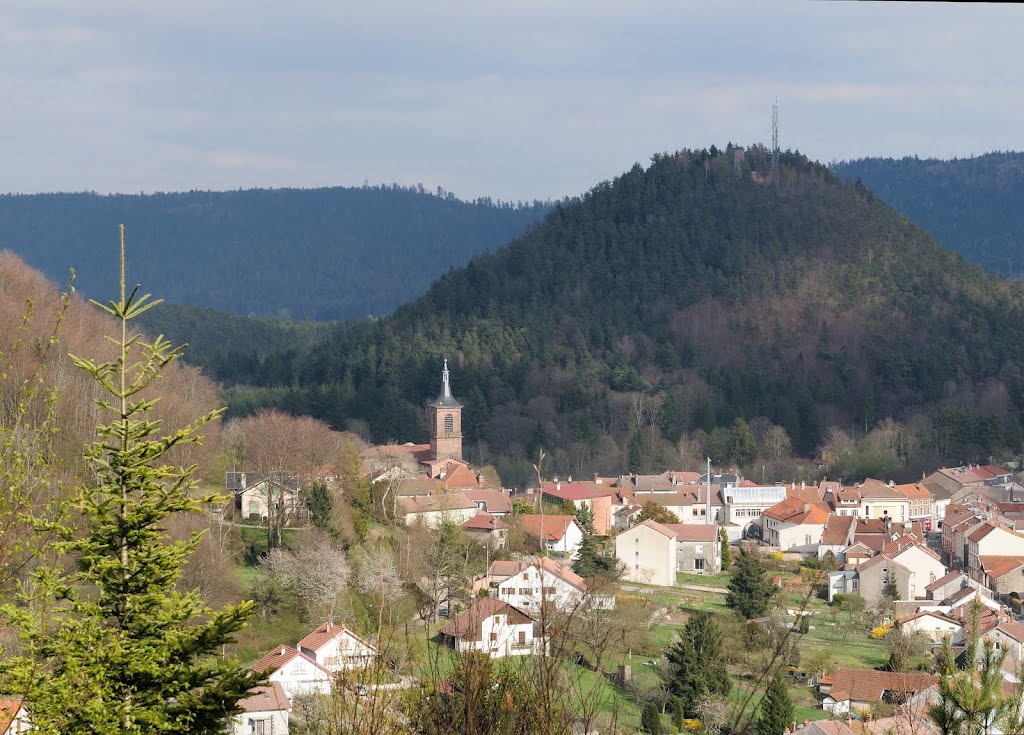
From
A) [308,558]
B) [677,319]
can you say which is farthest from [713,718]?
[677,319]

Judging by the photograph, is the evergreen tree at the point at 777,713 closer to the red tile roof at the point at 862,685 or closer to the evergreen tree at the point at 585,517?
the red tile roof at the point at 862,685

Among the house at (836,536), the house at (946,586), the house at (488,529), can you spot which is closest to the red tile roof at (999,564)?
the house at (946,586)

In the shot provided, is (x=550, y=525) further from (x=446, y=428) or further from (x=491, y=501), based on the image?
(x=446, y=428)

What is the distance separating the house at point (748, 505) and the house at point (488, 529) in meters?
12.7

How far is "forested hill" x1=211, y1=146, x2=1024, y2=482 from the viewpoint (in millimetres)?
59550

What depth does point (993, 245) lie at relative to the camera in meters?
182

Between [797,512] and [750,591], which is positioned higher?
[750,591]

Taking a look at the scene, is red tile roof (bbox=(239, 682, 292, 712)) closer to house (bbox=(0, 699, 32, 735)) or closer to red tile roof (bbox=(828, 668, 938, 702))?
red tile roof (bbox=(828, 668, 938, 702))

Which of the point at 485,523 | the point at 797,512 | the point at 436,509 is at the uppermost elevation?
the point at 436,509

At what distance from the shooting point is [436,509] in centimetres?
3088

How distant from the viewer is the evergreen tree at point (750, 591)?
91.6 ft

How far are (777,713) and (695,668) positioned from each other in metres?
2.94

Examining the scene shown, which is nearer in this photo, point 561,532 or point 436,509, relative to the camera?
point 436,509

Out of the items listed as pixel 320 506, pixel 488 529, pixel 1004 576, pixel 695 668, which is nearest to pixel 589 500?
pixel 488 529
